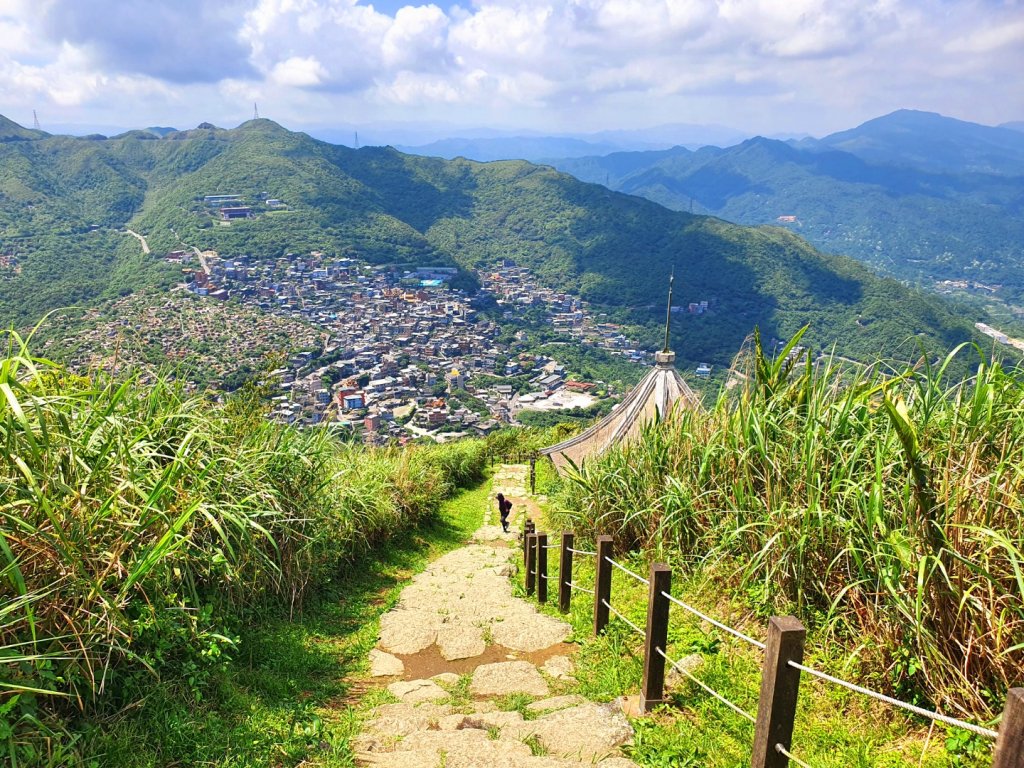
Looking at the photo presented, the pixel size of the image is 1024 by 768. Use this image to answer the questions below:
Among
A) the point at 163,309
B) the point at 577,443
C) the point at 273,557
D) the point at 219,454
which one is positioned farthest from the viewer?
the point at 163,309

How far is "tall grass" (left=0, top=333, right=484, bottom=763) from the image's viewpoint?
77.0 inches

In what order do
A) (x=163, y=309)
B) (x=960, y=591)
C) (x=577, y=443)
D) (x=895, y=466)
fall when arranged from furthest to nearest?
(x=163, y=309), (x=577, y=443), (x=895, y=466), (x=960, y=591)

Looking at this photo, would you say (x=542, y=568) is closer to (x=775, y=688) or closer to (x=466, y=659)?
(x=466, y=659)

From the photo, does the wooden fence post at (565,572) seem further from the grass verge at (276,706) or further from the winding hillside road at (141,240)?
the winding hillside road at (141,240)

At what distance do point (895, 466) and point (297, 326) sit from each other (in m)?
47.4

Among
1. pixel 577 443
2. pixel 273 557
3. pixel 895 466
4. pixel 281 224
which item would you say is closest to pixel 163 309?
pixel 281 224

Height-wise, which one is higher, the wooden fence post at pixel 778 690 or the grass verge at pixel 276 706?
the wooden fence post at pixel 778 690

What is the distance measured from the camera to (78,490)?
232 cm

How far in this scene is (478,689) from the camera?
10.6 ft

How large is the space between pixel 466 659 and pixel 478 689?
0.62 meters

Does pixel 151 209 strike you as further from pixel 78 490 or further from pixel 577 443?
pixel 78 490

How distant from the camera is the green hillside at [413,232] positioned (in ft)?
173

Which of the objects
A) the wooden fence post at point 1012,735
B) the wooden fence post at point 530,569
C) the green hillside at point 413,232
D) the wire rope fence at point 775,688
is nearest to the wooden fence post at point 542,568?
the wooden fence post at point 530,569

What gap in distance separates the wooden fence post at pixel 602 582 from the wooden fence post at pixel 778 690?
1466 millimetres
